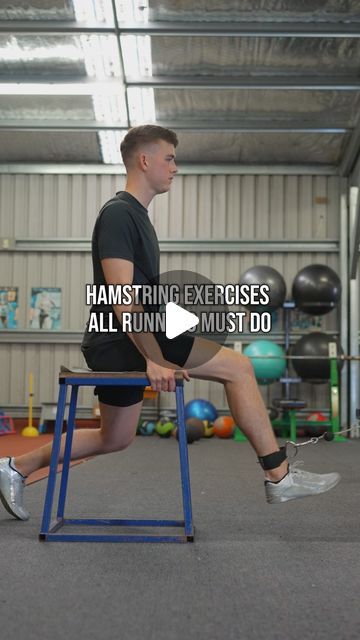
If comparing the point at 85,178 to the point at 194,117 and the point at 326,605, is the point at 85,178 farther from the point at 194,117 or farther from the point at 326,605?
the point at 326,605

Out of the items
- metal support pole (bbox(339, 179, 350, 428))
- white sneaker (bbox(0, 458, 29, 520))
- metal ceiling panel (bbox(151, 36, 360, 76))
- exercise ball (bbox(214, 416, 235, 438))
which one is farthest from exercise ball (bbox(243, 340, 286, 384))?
white sneaker (bbox(0, 458, 29, 520))

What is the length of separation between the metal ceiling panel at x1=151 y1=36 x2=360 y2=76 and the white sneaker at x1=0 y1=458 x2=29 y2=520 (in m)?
5.26

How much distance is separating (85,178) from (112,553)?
7373 millimetres

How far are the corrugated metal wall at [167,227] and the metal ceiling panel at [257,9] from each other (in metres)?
2.88

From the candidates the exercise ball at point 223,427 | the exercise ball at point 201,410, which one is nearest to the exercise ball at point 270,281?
the exercise ball at point 201,410

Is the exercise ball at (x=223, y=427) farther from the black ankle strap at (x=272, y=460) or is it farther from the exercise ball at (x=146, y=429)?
the black ankle strap at (x=272, y=460)

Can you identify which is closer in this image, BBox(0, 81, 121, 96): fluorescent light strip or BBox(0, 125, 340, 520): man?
BBox(0, 125, 340, 520): man

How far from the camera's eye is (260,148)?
8805 millimetres

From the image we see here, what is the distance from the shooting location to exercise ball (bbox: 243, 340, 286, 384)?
7906mm

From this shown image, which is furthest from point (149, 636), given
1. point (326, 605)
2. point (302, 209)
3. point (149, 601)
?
point (302, 209)

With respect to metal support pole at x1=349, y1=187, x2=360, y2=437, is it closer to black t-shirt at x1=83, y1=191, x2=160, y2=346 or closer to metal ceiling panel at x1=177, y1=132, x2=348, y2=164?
metal ceiling panel at x1=177, y1=132, x2=348, y2=164

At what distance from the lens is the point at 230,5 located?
20.7 ft

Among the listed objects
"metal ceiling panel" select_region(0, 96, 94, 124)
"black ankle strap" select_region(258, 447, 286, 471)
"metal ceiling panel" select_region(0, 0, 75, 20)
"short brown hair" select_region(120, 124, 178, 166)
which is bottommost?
"black ankle strap" select_region(258, 447, 286, 471)

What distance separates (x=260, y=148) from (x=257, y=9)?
2.56m
